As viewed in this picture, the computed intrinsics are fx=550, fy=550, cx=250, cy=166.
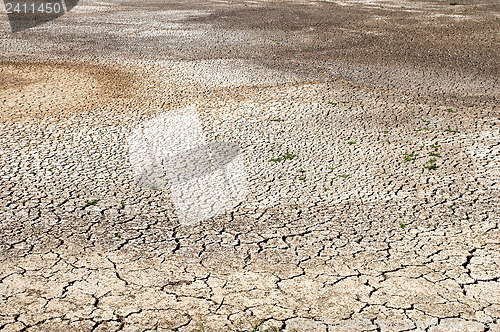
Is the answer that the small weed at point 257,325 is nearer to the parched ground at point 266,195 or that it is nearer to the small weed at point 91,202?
the parched ground at point 266,195

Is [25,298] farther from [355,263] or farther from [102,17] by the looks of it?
[102,17]

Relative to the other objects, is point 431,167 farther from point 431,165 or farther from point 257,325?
point 257,325

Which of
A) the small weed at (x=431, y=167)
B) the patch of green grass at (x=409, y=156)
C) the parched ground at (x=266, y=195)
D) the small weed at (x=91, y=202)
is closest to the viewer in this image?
the parched ground at (x=266, y=195)

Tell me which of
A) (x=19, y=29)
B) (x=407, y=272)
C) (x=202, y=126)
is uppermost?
(x=19, y=29)

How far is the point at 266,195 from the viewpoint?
170 inches

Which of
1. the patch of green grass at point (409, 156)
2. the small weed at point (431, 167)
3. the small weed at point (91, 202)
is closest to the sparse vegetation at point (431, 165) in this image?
the small weed at point (431, 167)

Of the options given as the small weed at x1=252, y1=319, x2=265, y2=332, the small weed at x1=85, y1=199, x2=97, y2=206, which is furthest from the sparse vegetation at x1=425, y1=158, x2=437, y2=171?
the small weed at x1=85, y1=199, x2=97, y2=206

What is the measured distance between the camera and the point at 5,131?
5512 mm

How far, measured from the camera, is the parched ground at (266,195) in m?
3.01

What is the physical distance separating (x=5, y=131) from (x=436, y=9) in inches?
457

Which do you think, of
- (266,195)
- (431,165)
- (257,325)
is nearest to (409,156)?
(431,165)

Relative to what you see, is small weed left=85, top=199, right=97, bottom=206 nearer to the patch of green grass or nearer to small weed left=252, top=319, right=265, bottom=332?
small weed left=252, top=319, right=265, bottom=332

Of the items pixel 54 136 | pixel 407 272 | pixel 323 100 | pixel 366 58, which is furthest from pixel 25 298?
pixel 366 58

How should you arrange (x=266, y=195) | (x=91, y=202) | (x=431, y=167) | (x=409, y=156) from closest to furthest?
(x=91, y=202)
(x=266, y=195)
(x=431, y=167)
(x=409, y=156)
